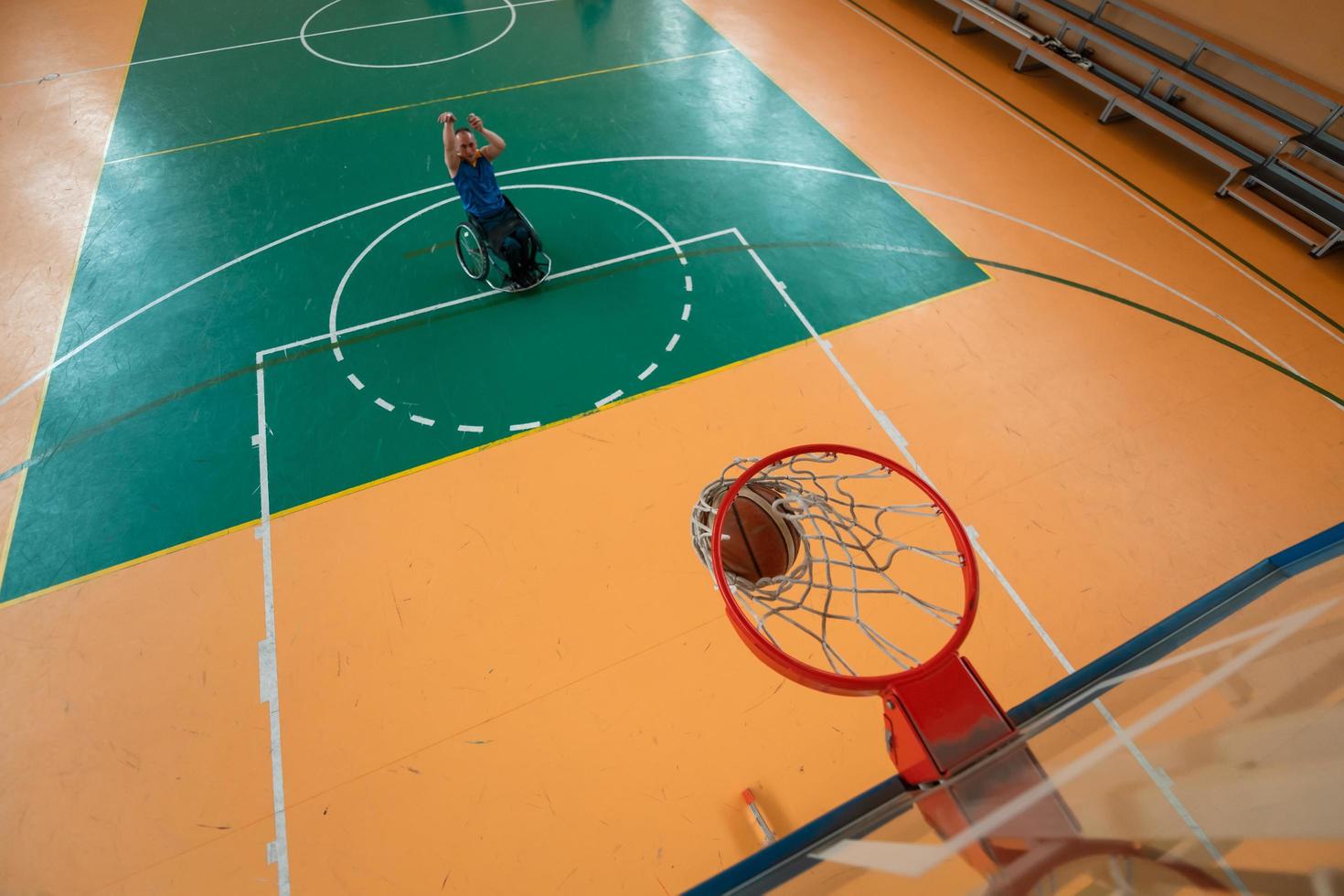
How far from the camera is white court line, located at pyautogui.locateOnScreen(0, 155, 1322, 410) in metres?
5.56

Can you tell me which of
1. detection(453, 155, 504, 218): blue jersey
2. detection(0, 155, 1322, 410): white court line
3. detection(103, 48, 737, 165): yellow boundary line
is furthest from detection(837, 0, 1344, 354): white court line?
detection(453, 155, 504, 218): blue jersey

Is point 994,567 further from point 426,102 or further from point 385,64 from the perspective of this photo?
point 385,64

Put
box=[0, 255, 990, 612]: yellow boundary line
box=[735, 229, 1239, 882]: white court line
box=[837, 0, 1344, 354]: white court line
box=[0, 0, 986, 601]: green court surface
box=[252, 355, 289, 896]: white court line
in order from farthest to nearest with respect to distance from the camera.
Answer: box=[837, 0, 1344, 354]: white court line, box=[0, 0, 986, 601]: green court surface, box=[0, 255, 990, 612]: yellow boundary line, box=[252, 355, 289, 896]: white court line, box=[735, 229, 1239, 882]: white court line

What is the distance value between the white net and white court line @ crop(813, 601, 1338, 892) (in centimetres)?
109

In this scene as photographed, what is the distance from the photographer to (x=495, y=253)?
5605 millimetres

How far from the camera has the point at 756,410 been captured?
5160 millimetres

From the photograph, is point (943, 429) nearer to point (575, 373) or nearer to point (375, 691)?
point (575, 373)

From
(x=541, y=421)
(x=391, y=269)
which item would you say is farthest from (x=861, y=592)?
(x=391, y=269)

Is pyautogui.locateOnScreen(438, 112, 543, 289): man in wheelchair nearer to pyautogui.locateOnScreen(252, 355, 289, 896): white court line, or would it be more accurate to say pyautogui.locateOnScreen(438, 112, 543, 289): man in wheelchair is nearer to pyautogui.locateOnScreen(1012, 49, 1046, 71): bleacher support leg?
pyautogui.locateOnScreen(252, 355, 289, 896): white court line

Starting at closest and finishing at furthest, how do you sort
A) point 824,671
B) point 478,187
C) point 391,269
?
point 824,671 < point 478,187 < point 391,269

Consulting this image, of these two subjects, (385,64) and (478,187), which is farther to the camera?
(385,64)

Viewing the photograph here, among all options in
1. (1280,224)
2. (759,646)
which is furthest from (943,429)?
(1280,224)

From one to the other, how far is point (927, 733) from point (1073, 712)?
764 millimetres

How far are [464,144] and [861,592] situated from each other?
14.6ft
